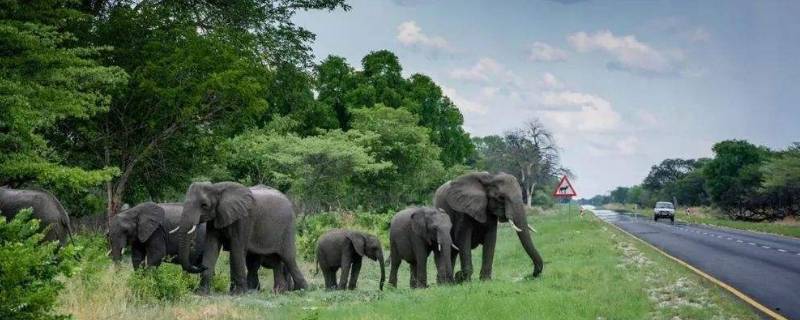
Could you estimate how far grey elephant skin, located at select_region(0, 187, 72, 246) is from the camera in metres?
17.1

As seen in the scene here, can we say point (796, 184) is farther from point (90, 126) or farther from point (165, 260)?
point (165, 260)

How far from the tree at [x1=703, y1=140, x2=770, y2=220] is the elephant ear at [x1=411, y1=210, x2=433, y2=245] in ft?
234

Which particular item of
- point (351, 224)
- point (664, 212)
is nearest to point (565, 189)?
point (351, 224)

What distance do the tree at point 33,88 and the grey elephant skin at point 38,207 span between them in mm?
1172

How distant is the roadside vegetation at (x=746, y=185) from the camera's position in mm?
73125

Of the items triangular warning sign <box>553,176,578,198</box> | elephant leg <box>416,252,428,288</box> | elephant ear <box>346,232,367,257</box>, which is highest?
triangular warning sign <box>553,176,578,198</box>

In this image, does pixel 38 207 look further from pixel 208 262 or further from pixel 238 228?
pixel 238 228

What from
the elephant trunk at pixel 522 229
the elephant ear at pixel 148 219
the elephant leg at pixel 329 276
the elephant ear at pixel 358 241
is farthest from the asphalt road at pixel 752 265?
the elephant ear at pixel 148 219

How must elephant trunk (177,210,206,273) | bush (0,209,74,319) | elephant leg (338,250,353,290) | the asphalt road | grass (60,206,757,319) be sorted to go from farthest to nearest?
elephant leg (338,250,353,290)
elephant trunk (177,210,206,273)
the asphalt road
grass (60,206,757,319)
bush (0,209,74,319)

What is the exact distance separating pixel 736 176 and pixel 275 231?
93.6m

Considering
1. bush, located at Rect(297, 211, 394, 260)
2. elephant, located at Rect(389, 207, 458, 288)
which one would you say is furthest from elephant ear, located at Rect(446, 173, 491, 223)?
bush, located at Rect(297, 211, 394, 260)

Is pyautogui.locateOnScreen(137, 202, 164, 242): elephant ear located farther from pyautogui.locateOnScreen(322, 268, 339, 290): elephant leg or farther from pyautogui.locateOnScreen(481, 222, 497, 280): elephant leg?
pyautogui.locateOnScreen(481, 222, 497, 280): elephant leg

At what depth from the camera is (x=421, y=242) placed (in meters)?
17.8

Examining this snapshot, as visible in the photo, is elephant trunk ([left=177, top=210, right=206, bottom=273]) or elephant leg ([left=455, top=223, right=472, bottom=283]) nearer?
elephant trunk ([left=177, top=210, right=206, bottom=273])
